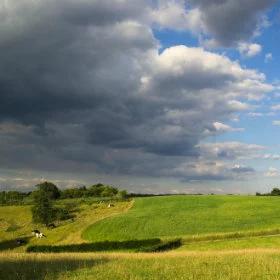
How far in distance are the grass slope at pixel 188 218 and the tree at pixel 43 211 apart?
14.6 m

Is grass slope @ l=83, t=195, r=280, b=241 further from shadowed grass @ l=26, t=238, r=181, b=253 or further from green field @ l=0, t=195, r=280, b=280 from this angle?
shadowed grass @ l=26, t=238, r=181, b=253

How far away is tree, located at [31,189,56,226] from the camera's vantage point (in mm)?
106938

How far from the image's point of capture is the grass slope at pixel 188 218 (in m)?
87.9

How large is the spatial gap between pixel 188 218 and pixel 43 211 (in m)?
31.5

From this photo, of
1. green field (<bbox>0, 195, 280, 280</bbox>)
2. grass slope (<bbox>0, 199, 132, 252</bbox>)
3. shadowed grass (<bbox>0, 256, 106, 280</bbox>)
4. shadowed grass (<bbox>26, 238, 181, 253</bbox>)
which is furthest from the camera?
grass slope (<bbox>0, 199, 132, 252</bbox>)

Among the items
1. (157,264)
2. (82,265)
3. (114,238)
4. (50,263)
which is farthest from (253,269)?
(114,238)

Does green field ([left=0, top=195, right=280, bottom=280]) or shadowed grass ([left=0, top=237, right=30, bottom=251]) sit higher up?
green field ([left=0, top=195, right=280, bottom=280])

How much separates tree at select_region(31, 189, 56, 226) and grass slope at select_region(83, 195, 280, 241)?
1462cm

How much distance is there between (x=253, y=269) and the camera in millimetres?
25328

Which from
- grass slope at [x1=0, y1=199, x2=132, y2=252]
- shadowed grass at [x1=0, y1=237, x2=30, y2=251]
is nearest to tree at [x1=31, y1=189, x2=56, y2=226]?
grass slope at [x1=0, y1=199, x2=132, y2=252]

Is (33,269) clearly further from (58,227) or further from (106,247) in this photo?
(58,227)

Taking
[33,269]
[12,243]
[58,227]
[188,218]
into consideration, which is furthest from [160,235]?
[33,269]

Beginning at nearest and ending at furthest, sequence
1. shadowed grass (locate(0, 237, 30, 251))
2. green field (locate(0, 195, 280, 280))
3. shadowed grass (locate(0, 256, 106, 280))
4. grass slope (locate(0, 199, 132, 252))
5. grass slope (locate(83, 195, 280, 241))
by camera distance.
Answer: shadowed grass (locate(0, 256, 106, 280)) < green field (locate(0, 195, 280, 280)) < grass slope (locate(83, 195, 280, 241)) < shadowed grass (locate(0, 237, 30, 251)) < grass slope (locate(0, 199, 132, 252))

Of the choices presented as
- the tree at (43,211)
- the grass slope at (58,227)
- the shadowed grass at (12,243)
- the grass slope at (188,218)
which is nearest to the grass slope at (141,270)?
the grass slope at (188,218)
